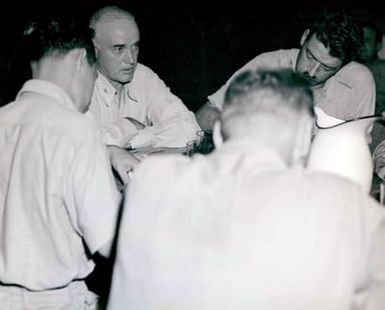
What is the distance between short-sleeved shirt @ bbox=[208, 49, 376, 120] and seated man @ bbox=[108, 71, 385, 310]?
1.89 meters

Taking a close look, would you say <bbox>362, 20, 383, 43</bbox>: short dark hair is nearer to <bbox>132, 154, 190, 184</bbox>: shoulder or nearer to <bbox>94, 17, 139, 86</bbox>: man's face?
<bbox>94, 17, 139, 86</bbox>: man's face

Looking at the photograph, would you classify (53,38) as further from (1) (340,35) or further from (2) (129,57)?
(1) (340,35)

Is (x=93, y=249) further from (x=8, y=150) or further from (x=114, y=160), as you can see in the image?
(x=114, y=160)

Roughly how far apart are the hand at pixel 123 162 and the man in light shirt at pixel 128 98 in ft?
0.83

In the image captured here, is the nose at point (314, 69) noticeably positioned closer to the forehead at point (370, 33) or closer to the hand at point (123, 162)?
the hand at point (123, 162)

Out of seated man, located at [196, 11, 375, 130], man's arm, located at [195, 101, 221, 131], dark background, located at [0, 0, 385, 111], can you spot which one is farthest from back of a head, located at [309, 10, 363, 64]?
dark background, located at [0, 0, 385, 111]

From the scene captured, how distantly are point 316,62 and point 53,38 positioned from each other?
1556mm

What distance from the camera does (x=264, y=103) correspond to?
118 cm

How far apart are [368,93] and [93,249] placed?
215 centimetres

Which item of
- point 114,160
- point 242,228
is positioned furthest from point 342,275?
point 114,160

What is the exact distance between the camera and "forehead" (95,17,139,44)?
8.95ft

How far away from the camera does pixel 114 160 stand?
2.15 metres

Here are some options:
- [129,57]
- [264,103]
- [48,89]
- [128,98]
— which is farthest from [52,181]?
[128,98]

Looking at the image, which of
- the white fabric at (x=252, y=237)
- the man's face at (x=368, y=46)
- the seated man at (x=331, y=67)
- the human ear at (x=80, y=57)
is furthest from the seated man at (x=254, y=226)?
the man's face at (x=368, y=46)
